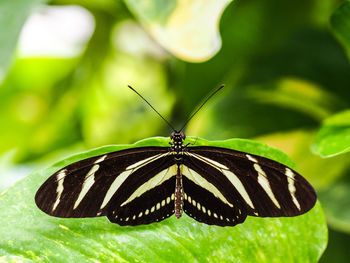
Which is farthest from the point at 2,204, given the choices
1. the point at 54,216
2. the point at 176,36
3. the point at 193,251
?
the point at 176,36

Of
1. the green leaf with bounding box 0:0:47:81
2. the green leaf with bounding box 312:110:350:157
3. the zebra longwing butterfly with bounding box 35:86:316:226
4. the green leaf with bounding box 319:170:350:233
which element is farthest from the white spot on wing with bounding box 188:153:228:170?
the green leaf with bounding box 0:0:47:81

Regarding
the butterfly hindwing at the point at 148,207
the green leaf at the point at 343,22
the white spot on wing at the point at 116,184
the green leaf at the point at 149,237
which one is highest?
the green leaf at the point at 343,22

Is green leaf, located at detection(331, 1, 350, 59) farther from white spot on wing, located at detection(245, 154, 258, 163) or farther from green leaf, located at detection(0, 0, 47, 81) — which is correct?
green leaf, located at detection(0, 0, 47, 81)

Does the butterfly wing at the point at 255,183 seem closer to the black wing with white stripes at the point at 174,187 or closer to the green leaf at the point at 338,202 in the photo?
the black wing with white stripes at the point at 174,187

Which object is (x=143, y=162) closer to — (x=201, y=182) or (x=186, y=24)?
(x=201, y=182)

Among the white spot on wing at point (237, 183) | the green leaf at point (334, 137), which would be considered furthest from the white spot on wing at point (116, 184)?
the green leaf at point (334, 137)

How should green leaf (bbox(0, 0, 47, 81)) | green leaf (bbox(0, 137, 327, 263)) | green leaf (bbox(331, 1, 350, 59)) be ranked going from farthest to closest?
green leaf (bbox(0, 0, 47, 81)) → green leaf (bbox(331, 1, 350, 59)) → green leaf (bbox(0, 137, 327, 263))

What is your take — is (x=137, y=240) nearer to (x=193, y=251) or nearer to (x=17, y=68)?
(x=193, y=251)
